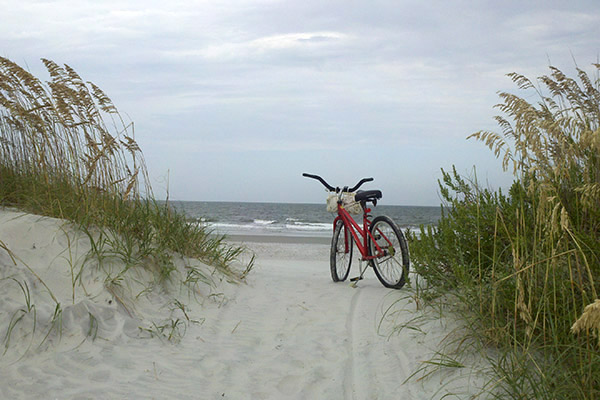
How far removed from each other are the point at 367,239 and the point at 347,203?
60 cm

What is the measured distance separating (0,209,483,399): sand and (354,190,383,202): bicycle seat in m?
1.25

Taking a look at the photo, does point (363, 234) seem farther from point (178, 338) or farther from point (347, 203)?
point (178, 338)

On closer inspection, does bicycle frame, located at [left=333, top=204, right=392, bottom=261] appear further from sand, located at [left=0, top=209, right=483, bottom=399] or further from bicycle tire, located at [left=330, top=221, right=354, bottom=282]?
sand, located at [left=0, top=209, right=483, bottom=399]

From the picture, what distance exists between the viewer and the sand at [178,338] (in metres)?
3.12

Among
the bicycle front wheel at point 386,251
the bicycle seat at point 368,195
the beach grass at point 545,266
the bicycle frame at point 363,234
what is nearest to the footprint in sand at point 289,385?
the beach grass at point 545,266

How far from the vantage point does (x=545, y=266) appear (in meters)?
3.02

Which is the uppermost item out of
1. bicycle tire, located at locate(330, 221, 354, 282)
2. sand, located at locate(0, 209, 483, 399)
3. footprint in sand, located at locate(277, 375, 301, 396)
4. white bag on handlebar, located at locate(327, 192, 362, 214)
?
white bag on handlebar, located at locate(327, 192, 362, 214)

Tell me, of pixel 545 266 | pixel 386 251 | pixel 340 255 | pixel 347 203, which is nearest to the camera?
pixel 545 266

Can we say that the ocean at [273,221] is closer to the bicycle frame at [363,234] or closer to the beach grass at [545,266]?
the bicycle frame at [363,234]

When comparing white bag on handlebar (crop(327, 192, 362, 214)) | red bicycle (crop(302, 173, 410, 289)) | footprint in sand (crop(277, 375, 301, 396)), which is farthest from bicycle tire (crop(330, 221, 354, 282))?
footprint in sand (crop(277, 375, 301, 396))

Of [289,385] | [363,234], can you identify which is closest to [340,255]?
[363,234]

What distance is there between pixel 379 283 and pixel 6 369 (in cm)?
413

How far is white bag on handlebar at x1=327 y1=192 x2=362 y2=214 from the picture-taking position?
6008 millimetres

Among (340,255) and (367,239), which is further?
(340,255)
